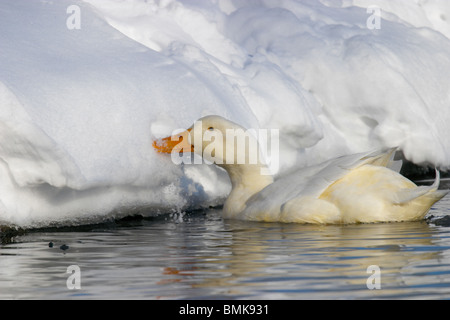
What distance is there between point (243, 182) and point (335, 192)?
1.29 meters

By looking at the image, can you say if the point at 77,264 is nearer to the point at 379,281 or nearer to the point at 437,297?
the point at 379,281

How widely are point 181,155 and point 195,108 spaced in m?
0.57

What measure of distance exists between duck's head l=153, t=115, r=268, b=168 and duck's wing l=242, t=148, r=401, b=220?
483 mm

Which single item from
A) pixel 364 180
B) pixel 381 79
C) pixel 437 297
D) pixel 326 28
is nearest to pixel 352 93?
pixel 381 79

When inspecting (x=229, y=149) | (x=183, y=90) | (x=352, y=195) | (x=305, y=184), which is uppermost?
(x=183, y=90)

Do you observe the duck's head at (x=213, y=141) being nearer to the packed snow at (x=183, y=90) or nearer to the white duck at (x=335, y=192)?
the white duck at (x=335, y=192)

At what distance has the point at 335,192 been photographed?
843 centimetres

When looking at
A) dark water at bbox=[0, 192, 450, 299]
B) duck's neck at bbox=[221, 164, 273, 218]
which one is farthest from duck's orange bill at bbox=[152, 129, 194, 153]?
dark water at bbox=[0, 192, 450, 299]

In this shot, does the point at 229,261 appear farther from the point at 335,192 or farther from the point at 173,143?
the point at 173,143

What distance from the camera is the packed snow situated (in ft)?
27.0

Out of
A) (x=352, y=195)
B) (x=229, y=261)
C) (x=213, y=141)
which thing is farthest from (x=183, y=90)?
(x=229, y=261)

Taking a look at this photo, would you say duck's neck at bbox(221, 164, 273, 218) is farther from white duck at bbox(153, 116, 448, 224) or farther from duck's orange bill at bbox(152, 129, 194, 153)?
duck's orange bill at bbox(152, 129, 194, 153)

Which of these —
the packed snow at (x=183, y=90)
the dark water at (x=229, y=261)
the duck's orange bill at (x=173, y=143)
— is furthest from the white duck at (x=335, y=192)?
the packed snow at (x=183, y=90)

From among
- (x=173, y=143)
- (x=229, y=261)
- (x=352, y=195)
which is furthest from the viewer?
(x=173, y=143)
